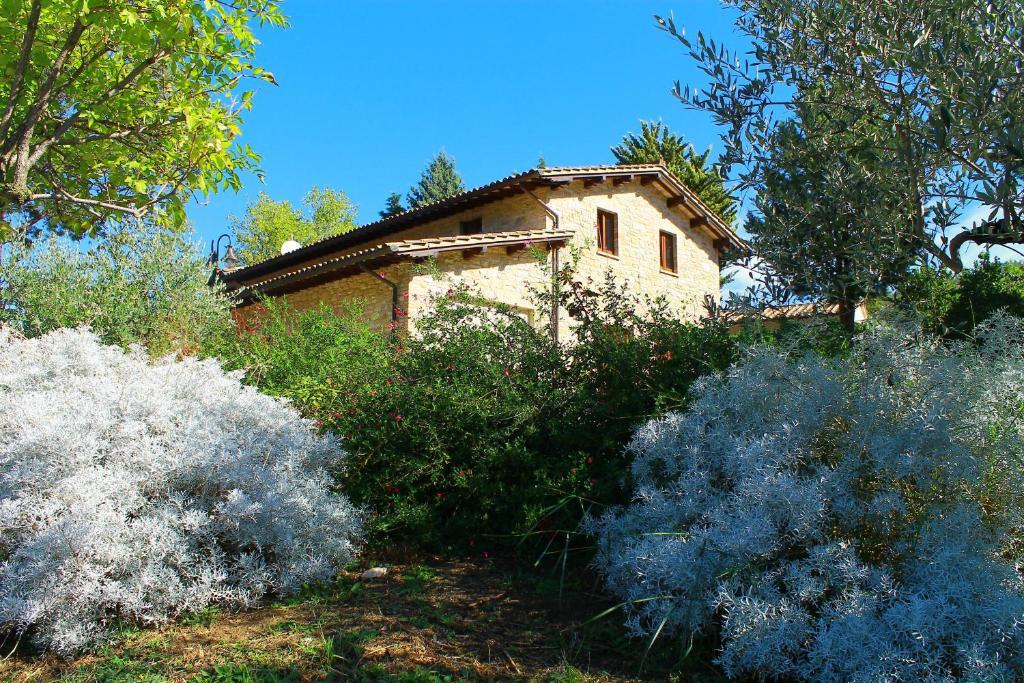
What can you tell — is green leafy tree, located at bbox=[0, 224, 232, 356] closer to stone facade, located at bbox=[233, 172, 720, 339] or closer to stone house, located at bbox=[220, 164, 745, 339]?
stone facade, located at bbox=[233, 172, 720, 339]

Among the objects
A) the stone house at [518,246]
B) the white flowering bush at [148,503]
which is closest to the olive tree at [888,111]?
the white flowering bush at [148,503]

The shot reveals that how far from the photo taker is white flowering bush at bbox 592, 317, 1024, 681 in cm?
323

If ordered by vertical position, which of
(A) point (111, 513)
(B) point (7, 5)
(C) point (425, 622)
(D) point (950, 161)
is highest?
(B) point (7, 5)

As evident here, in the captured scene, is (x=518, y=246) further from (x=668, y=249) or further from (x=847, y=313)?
(x=847, y=313)

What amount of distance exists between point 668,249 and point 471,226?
5.61 metres

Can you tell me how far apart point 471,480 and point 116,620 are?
95.7 inches

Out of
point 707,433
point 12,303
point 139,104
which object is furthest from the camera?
point 139,104

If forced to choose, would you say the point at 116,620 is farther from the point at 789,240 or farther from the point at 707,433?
the point at 789,240

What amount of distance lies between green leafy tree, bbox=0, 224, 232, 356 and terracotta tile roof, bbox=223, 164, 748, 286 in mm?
7360

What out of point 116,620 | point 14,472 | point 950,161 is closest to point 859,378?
point 950,161

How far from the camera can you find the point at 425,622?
14.0 feet

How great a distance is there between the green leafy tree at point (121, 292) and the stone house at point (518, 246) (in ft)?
12.0

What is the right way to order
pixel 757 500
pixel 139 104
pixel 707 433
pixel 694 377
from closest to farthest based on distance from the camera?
pixel 757 500 < pixel 707 433 < pixel 694 377 < pixel 139 104

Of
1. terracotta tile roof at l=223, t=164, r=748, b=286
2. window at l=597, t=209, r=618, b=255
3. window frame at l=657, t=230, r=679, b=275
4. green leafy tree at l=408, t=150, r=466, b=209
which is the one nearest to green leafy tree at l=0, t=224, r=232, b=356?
terracotta tile roof at l=223, t=164, r=748, b=286
